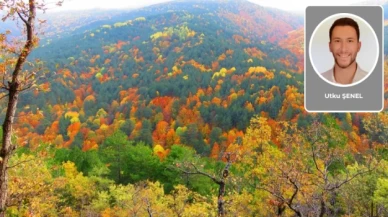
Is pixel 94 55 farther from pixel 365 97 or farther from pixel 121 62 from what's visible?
pixel 365 97

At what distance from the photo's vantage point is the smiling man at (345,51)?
3447 mm

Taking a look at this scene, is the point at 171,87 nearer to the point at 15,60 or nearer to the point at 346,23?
the point at 15,60

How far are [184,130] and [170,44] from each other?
70257mm

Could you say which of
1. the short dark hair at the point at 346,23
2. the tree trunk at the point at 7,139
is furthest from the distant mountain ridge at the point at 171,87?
the short dark hair at the point at 346,23

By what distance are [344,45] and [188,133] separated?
186 feet

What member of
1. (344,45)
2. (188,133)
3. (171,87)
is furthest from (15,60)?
(171,87)

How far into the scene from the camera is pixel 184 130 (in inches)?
2472

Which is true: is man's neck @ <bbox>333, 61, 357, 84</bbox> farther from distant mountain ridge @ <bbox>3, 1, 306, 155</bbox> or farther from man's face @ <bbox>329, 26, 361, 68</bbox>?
distant mountain ridge @ <bbox>3, 1, 306, 155</bbox>

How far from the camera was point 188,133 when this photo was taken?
60.0 metres

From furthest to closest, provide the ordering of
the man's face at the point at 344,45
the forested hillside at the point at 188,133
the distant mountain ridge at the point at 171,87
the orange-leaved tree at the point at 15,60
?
the distant mountain ridge at the point at 171,87, the forested hillside at the point at 188,133, the orange-leaved tree at the point at 15,60, the man's face at the point at 344,45

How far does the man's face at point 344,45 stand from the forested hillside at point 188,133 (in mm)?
Answer: 1324

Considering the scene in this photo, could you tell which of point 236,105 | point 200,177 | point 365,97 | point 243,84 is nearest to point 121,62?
point 243,84

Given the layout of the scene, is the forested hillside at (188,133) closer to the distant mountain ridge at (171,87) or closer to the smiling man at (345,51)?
the distant mountain ridge at (171,87)

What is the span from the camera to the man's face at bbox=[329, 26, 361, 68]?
136 inches
